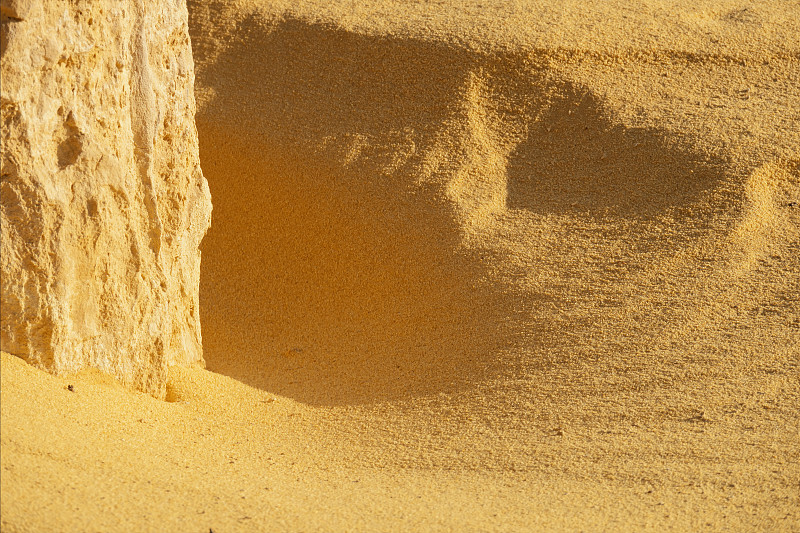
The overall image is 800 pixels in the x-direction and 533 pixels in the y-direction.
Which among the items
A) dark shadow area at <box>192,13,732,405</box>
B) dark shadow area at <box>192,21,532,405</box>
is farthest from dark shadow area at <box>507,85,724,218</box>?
dark shadow area at <box>192,21,532,405</box>

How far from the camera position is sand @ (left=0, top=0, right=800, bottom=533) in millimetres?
2406

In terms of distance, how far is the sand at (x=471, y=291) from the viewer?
2406 millimetres

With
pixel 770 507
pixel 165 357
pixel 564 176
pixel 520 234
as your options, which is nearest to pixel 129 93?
pixel 165 357

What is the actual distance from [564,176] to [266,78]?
1.70m

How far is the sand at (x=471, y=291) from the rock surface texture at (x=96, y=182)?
0.50ft

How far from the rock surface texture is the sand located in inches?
6.1

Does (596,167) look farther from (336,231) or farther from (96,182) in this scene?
(96,182)

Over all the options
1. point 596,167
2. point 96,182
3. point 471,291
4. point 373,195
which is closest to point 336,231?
point 373,195

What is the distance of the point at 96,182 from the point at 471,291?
1.56 meters

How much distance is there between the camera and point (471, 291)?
351cm

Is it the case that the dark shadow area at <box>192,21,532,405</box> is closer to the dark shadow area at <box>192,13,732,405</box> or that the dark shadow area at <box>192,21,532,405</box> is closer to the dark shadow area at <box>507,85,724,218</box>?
the dark shadow area at <box>192,13,732,405</box>

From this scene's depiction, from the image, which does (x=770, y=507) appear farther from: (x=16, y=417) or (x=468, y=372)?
(x=16, y=417)

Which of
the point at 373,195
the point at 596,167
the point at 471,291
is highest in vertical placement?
the point at 596,167

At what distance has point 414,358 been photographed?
3371mm
